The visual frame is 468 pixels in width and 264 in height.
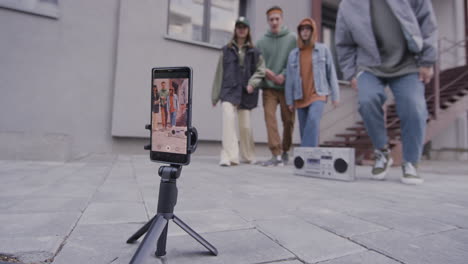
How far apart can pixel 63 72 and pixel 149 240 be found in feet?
13.6

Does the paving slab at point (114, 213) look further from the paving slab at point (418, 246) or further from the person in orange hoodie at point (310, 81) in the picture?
the person in orange hoodie at point (310, 81)

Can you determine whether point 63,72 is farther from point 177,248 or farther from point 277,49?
point 177,248

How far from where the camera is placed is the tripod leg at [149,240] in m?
0.53

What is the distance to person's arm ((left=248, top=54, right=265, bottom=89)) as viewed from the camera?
336cm

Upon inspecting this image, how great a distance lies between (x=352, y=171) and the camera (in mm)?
2291

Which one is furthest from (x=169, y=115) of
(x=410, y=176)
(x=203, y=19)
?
(x=203, y=19)

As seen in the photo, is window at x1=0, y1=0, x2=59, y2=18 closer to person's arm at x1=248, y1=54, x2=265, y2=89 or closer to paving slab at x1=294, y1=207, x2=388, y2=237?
person's arm at x1=248, y1=54, x2=265, y2=89

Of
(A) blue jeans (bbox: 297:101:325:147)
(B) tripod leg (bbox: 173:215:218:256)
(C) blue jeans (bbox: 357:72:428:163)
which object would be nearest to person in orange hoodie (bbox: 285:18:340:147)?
(A) blue jeans (bbox: 297:101:325:147)

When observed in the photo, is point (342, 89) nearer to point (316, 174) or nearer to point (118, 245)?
point (316, 174)

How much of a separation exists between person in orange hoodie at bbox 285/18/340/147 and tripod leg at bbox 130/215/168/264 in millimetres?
2518

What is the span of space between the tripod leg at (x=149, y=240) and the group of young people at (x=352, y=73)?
2.20 m

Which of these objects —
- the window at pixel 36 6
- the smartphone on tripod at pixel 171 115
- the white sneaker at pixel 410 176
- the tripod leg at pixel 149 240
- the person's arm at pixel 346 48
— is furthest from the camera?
the window at pixel 36 6

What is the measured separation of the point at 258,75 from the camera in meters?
3.43

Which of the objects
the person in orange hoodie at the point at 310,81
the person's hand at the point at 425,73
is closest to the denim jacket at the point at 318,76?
the person in orange hoodie at the point at 310,81
